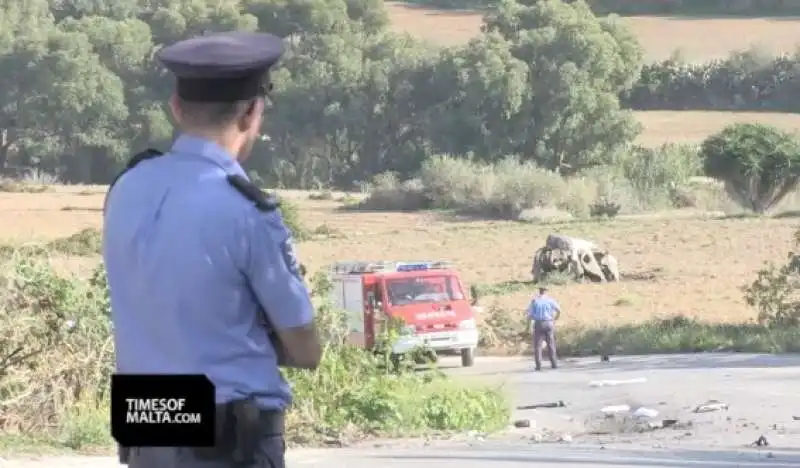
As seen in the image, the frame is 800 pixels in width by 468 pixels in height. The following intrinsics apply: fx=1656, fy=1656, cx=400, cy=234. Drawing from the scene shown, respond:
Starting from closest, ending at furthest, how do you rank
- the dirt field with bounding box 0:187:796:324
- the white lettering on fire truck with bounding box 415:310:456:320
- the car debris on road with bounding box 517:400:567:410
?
the car debris on road with bounding box 517:400:567:410
the white lettering on fire truck with bounding box 415:310:456:320
the dirt field with bounding box 0:187:796:324

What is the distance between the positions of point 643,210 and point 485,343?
36.9 meters

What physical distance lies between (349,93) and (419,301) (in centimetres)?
6188

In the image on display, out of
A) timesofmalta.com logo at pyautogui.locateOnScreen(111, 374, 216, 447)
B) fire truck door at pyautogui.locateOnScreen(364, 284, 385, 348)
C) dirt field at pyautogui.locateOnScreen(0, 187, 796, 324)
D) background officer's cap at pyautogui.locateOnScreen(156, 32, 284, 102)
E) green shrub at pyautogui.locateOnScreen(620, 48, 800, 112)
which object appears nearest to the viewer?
timesofmalta.com logo at pyautogui.locateOnScreen(111, 374, 216, 447)

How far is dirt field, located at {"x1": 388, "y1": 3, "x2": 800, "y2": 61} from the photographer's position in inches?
4466

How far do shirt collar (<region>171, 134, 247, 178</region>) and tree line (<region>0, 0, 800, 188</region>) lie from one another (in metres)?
76.9

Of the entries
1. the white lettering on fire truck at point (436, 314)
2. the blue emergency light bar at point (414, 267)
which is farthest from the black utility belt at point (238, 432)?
the blue emergency light bar at point (414, 267)

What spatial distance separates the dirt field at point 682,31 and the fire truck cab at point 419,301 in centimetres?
8112

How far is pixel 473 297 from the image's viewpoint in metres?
36.5

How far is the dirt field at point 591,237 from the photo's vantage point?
37062 millimetres

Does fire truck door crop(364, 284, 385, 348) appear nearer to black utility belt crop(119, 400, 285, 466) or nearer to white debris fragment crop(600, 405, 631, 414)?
white debris fragment crop(600, 405, 631, 414)

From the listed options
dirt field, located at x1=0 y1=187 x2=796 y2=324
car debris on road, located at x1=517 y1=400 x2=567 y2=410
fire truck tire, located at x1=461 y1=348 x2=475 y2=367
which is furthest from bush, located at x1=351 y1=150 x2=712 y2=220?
car debris on road, located at x1=517 y1=400 x2=567 y2=410

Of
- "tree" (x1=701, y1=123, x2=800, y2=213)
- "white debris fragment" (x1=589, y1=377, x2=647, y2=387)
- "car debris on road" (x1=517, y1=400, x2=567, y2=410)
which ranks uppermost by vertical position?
"car debris on road" (x1=517, y1=400, x2=567, y2=410)

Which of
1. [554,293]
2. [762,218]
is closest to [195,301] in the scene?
[554,293]

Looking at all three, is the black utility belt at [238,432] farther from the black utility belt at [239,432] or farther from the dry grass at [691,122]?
the dry grass at [691,122]
